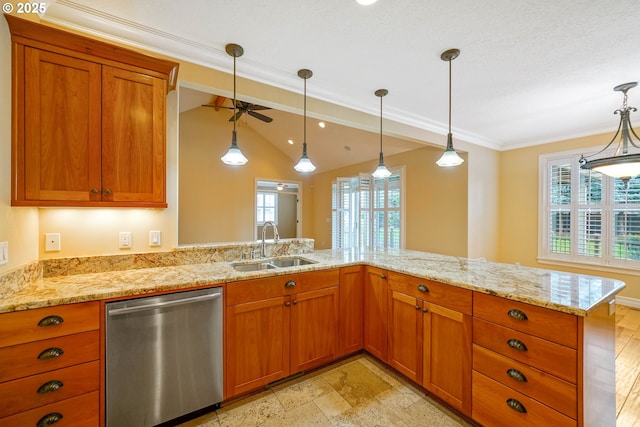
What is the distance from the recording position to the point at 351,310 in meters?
2.38

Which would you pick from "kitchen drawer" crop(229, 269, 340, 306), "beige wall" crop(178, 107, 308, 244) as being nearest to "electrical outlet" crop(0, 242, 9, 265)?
"kitchen drawer" crop(229, 269, 340, 306)

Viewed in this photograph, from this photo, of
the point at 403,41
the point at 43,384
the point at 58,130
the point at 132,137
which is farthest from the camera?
the point at 403,41

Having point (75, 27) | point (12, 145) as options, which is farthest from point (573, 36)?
point (12, 145)

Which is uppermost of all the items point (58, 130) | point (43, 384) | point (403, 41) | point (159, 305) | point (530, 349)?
point (403, 41)

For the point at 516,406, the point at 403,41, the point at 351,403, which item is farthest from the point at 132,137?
the point at 516,406

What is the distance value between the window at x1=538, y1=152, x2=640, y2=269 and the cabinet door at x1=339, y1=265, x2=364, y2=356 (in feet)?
13.0

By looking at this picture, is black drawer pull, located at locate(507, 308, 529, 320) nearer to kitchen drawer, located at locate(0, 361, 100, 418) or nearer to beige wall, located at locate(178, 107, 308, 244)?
kitchen drawer, located at locate(0, 361, 100, 418)

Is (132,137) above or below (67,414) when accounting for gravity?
above

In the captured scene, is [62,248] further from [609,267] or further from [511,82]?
[609,267]

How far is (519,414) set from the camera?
1432 mm

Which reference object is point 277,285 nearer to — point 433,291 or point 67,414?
point 433,291

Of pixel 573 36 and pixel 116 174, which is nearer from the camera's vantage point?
pixel 116 174

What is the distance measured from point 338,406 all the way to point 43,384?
168cm

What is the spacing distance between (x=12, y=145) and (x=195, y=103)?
480cm
